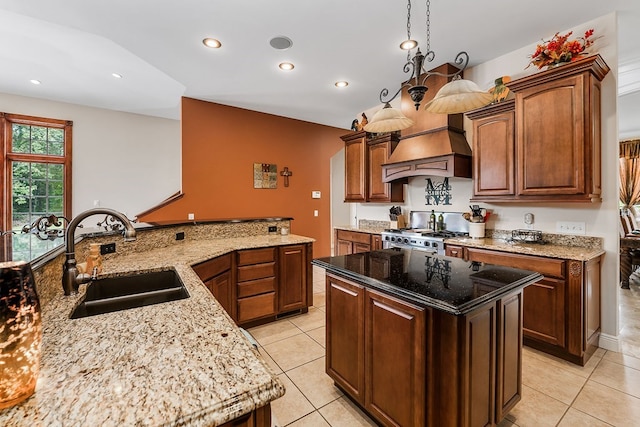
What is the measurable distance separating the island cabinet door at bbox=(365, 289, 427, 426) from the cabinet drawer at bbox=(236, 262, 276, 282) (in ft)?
5.35

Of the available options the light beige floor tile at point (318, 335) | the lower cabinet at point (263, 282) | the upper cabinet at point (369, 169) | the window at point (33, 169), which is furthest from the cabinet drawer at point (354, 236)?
the window at point (33, 169)

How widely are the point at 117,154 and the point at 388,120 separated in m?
5.67

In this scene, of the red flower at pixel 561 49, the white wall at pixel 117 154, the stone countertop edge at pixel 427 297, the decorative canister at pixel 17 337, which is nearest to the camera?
the decorative canister at pixel 17 337

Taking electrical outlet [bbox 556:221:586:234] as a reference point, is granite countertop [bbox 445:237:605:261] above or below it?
below

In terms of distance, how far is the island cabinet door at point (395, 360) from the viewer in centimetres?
132

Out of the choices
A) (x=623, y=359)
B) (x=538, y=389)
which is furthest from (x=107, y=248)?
(x=623, y=359)

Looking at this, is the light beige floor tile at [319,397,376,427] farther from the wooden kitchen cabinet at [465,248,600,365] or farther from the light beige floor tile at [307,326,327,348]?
the wooden kitchen cabinet at [465,248,600,365]

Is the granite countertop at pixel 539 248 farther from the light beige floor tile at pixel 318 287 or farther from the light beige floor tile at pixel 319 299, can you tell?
the light beige floor tile at pixel 318 287

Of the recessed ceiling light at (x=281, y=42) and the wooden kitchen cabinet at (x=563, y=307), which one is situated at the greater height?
the recessed ceiling light at (x=281, y=42)

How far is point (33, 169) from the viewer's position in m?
5.00

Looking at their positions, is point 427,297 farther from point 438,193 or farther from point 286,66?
point 286,66

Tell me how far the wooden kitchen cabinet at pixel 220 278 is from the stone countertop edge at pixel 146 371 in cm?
110

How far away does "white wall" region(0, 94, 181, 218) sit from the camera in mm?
5152

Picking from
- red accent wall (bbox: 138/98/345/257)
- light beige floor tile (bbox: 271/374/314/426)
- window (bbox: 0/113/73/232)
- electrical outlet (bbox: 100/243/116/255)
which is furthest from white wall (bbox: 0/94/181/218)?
light beige floor tile (bbox: 271/374/314/426)
